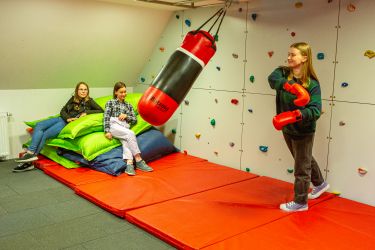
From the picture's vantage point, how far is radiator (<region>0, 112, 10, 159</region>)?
184 inches

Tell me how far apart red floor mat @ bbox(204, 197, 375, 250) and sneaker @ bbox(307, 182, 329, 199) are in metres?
0.18

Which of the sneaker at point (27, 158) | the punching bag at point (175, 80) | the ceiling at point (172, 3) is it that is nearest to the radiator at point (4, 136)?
the sneaker at point (27, 158)

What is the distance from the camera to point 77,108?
4.84m

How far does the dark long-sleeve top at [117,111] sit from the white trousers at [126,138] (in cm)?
6

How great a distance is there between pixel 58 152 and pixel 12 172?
20.9 inches

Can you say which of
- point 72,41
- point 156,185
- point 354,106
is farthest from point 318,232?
point 72,41

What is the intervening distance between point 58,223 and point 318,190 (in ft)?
7.30

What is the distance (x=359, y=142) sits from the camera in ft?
11.3


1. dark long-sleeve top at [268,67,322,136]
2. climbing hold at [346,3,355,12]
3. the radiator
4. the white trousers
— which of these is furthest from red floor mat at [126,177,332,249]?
the radiator

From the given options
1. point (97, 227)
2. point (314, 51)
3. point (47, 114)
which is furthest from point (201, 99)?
point (97, 227)

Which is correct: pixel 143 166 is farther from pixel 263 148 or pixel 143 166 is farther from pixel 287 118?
pixel 287 118

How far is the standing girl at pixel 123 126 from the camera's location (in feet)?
14.2

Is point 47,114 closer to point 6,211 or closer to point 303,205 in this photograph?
point 6,211

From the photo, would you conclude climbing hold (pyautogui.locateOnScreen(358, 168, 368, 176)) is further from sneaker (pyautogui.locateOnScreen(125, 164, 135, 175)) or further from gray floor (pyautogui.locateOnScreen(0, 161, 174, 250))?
sneaker (pyautogui.locateOnScreen(125, 164, 135, 175))
